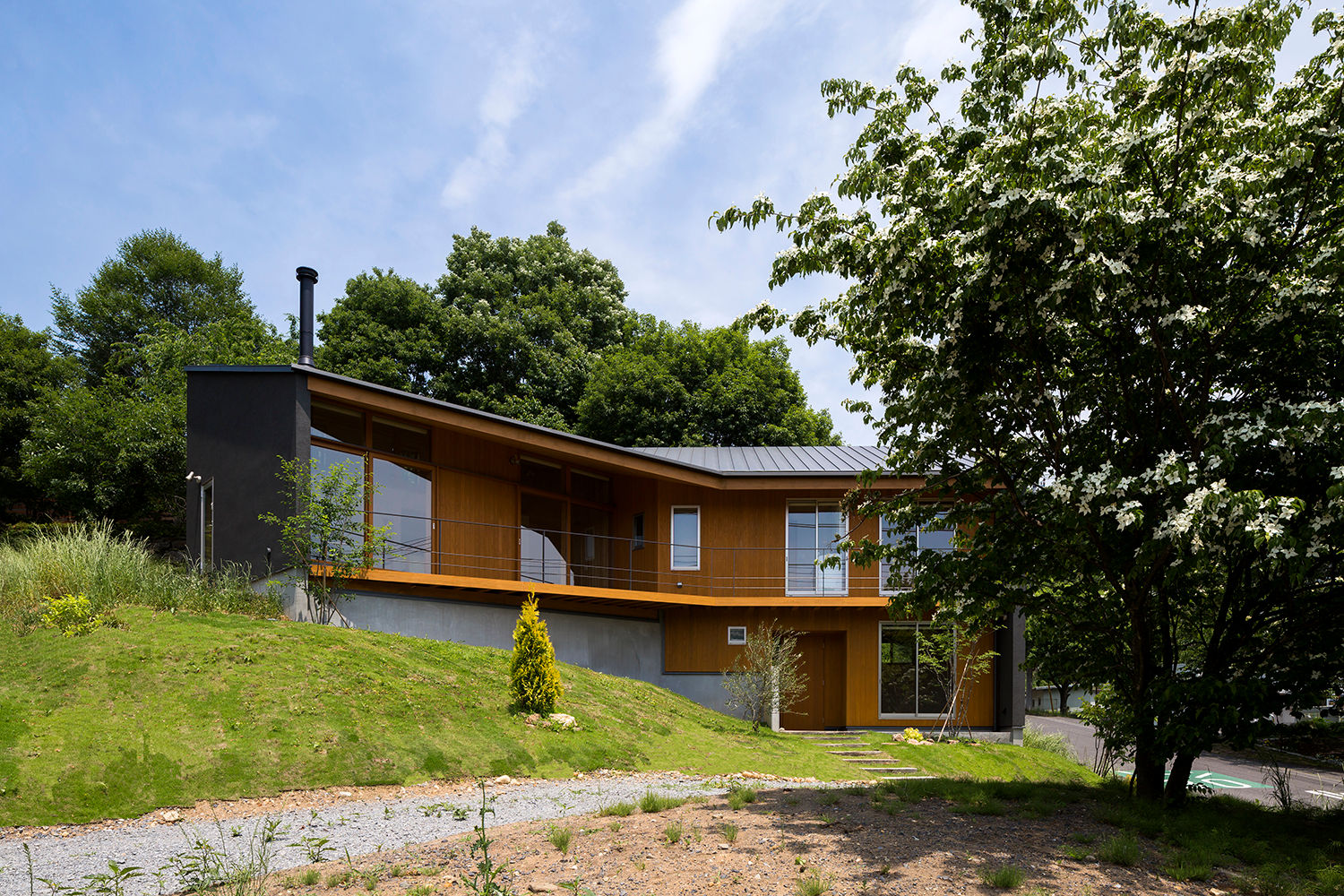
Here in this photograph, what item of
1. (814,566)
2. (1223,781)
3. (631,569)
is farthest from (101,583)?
(1223,781)

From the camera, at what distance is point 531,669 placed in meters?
11.4

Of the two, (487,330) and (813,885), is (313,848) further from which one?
(487,330)

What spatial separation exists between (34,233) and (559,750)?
21050 millimetres

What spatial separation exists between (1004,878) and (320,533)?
1096 cm

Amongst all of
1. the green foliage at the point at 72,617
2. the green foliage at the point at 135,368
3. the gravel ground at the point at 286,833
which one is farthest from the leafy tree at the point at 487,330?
the gravel ground at the point at 286,833

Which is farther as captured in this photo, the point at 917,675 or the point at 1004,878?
the point at 917,675

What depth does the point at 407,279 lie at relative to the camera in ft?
108

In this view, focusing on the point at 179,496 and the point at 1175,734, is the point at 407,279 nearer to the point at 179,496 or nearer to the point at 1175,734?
the point at 179,496

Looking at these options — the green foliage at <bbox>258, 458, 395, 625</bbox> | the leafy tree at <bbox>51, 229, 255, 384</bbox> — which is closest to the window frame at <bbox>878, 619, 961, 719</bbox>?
the green foliage at <bbox>258, 458, 395, 625</bbox>

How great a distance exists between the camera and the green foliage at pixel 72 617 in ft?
33.3

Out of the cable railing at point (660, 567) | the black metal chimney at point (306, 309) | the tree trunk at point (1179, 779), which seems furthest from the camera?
the cable railing at point (660, 567)

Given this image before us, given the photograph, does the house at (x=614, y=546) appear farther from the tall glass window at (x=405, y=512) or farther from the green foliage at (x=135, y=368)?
the green foliage at (x=135, y=368)

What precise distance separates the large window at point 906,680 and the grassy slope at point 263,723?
5.87 m

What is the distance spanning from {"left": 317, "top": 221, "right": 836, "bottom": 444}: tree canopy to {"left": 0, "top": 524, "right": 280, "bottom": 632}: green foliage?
733 inches
